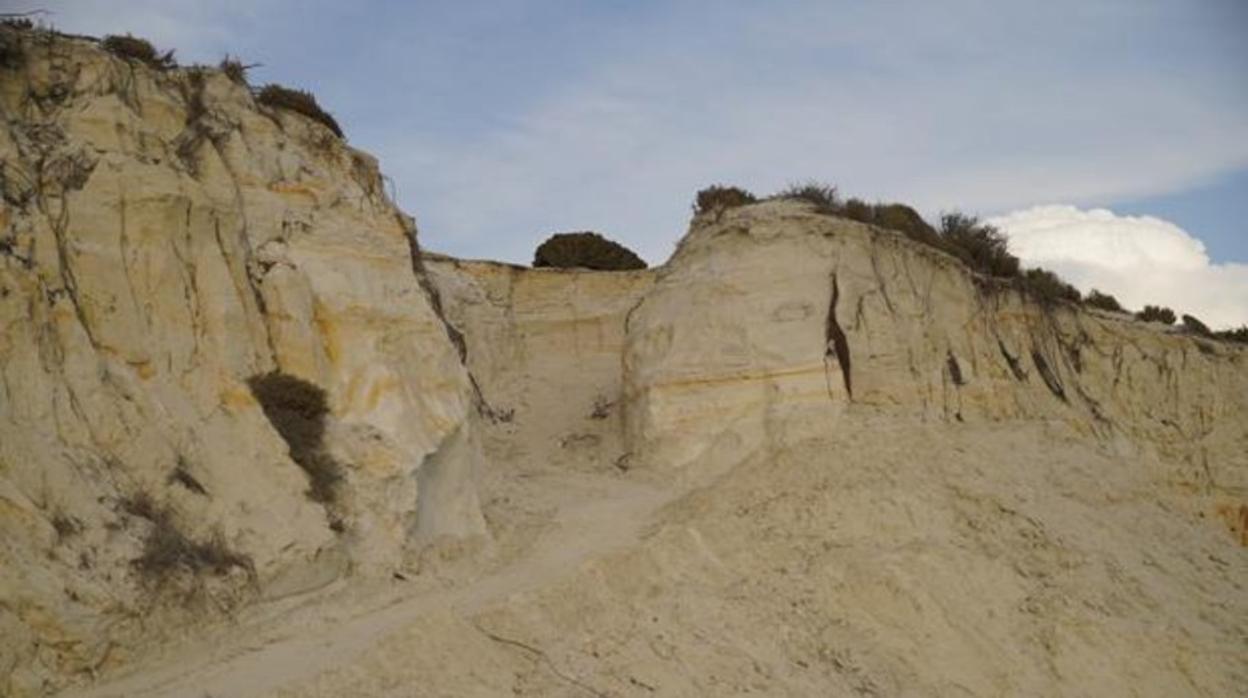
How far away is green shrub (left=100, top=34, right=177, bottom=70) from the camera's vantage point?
47.8 feet

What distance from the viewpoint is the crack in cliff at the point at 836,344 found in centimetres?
1942

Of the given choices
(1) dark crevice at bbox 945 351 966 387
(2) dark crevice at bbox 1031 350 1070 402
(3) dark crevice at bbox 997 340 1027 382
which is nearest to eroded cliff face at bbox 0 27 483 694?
(1) dark crevice at bbox 945 351 966 387

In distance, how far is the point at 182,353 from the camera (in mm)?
12820

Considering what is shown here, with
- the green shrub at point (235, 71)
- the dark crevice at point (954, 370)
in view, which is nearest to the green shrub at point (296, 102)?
the green shrub at point (235, 71)

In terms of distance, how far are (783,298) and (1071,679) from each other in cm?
797

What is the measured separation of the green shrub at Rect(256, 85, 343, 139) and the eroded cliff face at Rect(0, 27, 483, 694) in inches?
17.9

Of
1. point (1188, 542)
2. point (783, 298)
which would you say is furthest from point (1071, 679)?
point (783, 298)

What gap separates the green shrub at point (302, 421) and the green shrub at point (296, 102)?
4.46 metres

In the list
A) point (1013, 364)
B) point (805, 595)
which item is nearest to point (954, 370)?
point (1013, 364)

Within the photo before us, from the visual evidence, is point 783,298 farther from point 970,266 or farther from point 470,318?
point 470,318

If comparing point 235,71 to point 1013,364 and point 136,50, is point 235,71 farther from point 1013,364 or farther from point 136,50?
point 1013,364

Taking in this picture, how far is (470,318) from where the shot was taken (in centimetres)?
2639

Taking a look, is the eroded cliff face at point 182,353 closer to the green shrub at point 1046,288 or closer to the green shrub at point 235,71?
the green shrub at point 235,71

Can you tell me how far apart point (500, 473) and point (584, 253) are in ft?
53.5
